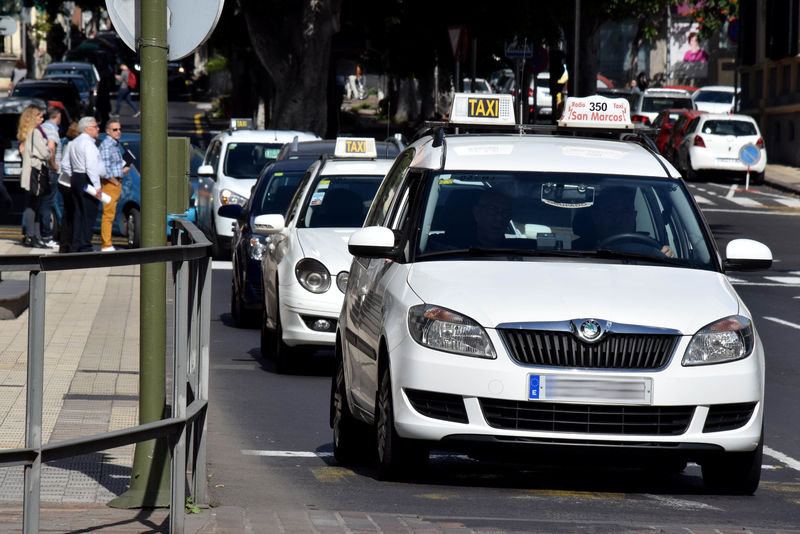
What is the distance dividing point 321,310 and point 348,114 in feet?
146

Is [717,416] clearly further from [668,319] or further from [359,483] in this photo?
[359,483]

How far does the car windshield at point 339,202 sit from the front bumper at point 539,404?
19.4ft

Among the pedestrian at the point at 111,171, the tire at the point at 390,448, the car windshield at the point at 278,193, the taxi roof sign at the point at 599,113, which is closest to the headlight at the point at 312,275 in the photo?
the taxi roof sign at the point at 599,113

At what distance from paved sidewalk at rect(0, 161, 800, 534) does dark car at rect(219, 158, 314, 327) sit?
7.41m

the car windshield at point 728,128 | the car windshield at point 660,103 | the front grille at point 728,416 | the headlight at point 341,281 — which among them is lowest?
the front grille at point 728,416

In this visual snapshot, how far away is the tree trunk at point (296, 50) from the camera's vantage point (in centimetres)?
3186

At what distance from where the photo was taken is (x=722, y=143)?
38125mm

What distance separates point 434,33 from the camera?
44.1 metres

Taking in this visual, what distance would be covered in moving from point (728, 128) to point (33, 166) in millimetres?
21247

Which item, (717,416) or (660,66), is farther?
(660,66)

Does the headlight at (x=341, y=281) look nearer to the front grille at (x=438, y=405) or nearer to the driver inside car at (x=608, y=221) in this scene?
the driver inside car at (x=608, y=221)

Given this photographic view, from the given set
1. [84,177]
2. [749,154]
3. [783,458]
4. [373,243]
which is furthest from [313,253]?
[749,154]

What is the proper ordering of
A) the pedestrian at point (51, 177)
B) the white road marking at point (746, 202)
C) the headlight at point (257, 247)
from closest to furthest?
the headlight at point (257, 247), the pedestrian at point (51, 177), the white road marking at point (746, 202)

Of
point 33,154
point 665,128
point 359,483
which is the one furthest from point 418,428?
point 665,128
